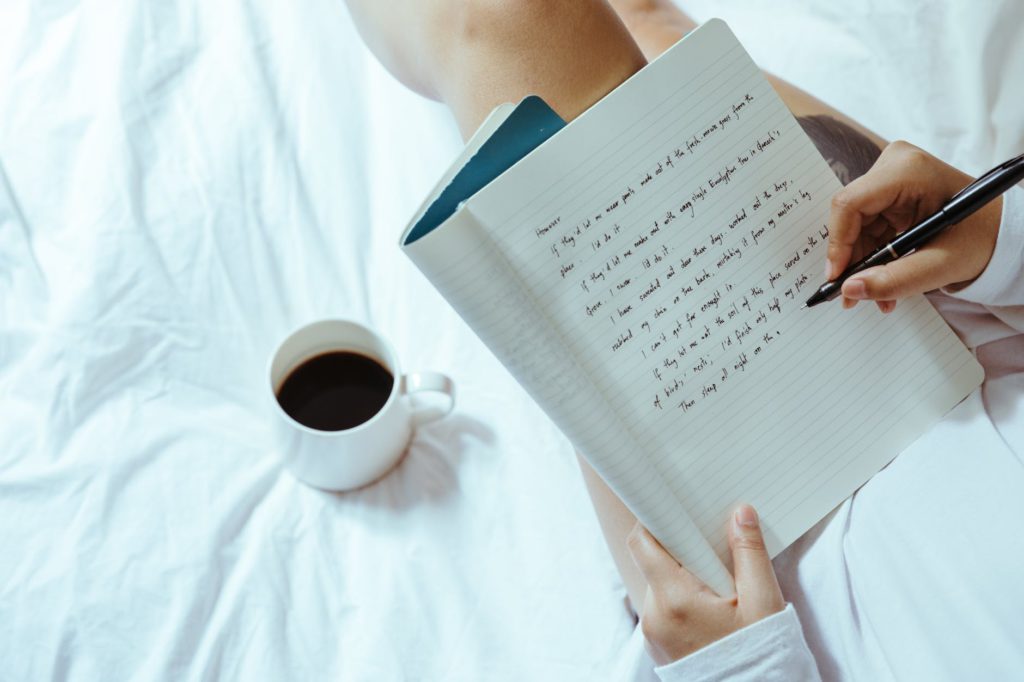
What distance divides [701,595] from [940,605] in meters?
0.12

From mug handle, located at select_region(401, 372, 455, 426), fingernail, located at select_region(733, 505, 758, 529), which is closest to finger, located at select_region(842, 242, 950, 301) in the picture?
fingernail, located at select_region(733, 505, 758, 529)

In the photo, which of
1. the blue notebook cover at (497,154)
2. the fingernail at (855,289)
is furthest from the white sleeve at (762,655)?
the blue notebook cover at (497,154)

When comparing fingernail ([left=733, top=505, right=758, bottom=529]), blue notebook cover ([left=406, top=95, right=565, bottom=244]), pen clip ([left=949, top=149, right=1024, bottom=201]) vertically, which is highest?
blue notebook cover ([left=406, top=95, right=565, bottom=244])

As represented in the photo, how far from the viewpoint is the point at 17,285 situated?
72 cm

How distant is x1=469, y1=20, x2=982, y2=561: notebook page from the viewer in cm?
46

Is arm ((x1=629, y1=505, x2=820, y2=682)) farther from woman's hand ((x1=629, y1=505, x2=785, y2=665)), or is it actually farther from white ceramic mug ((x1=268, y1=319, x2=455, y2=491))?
white ceramic mug ((x1=268, y1=319, x2=455, y2=491))

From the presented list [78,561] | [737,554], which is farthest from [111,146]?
[737,554]

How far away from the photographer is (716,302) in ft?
1.61

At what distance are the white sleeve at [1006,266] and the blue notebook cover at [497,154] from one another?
272mm

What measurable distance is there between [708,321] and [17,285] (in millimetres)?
547

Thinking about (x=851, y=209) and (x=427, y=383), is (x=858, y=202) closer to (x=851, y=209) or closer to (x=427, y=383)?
(x=851, y=209)

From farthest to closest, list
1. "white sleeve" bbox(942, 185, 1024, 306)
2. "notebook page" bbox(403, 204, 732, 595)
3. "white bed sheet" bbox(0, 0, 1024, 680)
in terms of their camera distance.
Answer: "white bed sheet" bbox(0, 0, 1024, 680), "white sleeve" bbox(942, 185, 1024, 306), "notebook page" bbox(403, 204, 732, 595)

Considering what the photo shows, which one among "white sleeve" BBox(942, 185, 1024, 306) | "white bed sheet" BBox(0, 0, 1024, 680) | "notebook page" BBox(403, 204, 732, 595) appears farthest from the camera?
"white bed sheet" BBox(0, 0, 1024, 680)

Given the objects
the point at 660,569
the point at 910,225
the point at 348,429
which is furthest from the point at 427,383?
the point at 910,225
